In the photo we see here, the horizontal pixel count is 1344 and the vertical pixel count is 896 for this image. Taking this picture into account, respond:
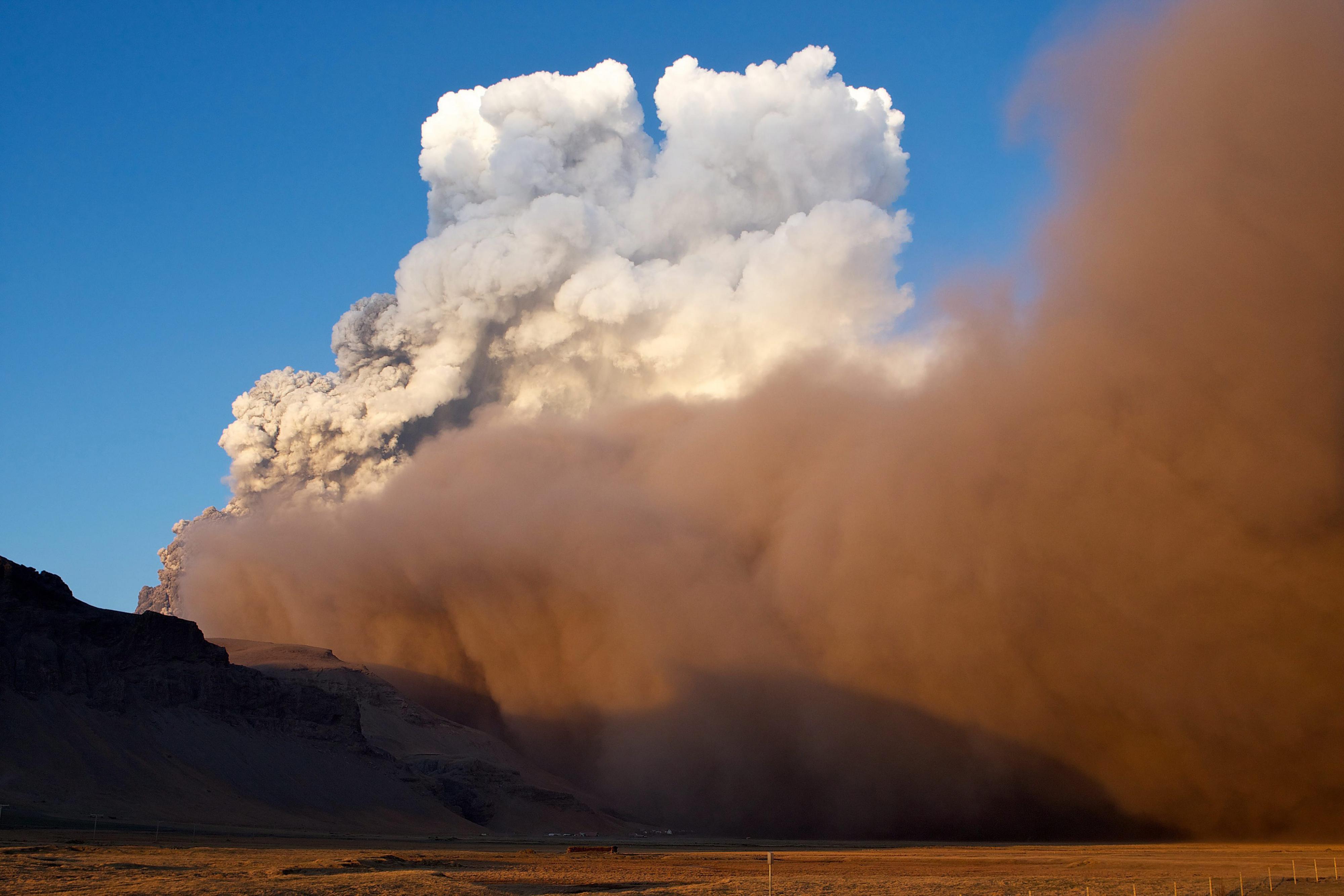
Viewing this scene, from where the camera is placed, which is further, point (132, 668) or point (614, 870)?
point (132, 668)

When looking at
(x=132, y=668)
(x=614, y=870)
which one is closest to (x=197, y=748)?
(x=132, y=668)

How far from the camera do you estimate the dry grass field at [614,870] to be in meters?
29.4

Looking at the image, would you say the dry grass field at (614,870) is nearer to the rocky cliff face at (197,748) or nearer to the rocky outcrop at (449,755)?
the rocky cliff face at (197,748)

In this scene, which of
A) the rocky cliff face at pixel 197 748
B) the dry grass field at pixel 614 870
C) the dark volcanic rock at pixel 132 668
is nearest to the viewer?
the dry grass field at pixel 614 870

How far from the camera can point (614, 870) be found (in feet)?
136

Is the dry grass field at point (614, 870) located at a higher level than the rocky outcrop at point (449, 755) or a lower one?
lower

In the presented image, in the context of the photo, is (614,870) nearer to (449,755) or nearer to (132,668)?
(132,668)

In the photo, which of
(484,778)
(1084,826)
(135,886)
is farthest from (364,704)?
(135,886)

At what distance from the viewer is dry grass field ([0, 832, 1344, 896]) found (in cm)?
2944

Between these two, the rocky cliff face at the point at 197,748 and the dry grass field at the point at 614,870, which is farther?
the rocky cliff face at the point at 197,748

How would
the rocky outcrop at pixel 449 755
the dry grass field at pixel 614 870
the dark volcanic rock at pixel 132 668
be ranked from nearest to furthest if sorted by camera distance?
the dry grass field at pixel 614 870 < the dark volcanic rock at pixel 132 668 < the rocky outcrop at pixel 449 755

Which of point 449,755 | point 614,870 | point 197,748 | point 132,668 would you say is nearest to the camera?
point 614,870

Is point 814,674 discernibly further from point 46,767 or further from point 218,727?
point 46,767

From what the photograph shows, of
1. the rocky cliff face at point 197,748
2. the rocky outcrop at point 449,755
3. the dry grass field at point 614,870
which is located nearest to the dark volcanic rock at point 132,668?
the rocky cliff face at point 197,748
